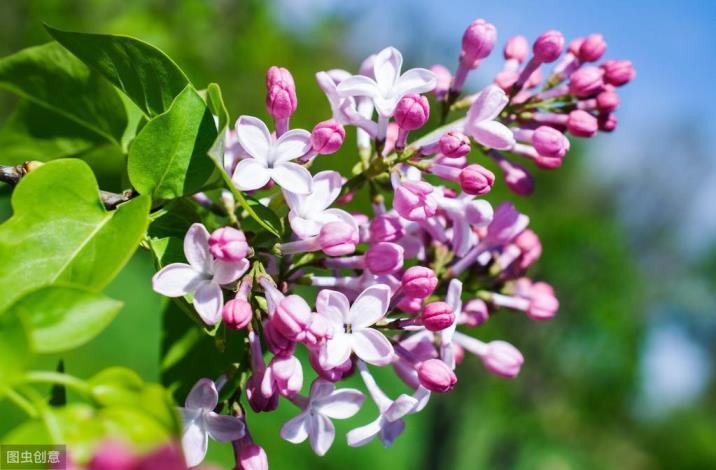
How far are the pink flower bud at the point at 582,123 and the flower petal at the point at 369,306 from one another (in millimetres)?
333

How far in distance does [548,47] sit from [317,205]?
0.37 meters

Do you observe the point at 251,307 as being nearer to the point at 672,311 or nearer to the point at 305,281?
the point at 305,281

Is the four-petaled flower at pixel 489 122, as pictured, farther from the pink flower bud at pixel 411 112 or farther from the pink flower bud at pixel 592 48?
the pink flower bud at pixel 592 48

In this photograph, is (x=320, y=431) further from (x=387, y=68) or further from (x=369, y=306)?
(x=387, y=68)

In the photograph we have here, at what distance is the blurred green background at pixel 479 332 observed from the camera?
3.16 meters

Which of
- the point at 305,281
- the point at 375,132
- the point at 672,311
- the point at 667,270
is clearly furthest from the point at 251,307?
the point at 667,270

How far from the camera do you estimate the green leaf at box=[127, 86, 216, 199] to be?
26.5 inches

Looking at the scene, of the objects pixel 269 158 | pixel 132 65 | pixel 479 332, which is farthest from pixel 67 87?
pixel 479 332

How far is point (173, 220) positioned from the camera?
28.0 inches

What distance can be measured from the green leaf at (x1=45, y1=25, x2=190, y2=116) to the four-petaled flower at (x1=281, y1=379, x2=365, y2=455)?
0.32 m

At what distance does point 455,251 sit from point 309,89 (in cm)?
499

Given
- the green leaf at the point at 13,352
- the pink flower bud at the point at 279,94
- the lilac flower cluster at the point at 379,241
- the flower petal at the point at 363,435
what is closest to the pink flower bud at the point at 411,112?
the lilac flower cluster at the point at 379,241

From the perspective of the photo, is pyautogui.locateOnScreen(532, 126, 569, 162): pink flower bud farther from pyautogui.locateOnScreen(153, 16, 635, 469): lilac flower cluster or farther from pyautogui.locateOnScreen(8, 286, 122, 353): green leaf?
pyautogui.locateOnScreen(8, 286, 122, 353): green leaf

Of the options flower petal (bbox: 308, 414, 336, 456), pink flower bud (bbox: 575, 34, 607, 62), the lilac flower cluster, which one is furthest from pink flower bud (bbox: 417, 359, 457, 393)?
pink flower bud (bbox: 575, 34, 607, 62)
